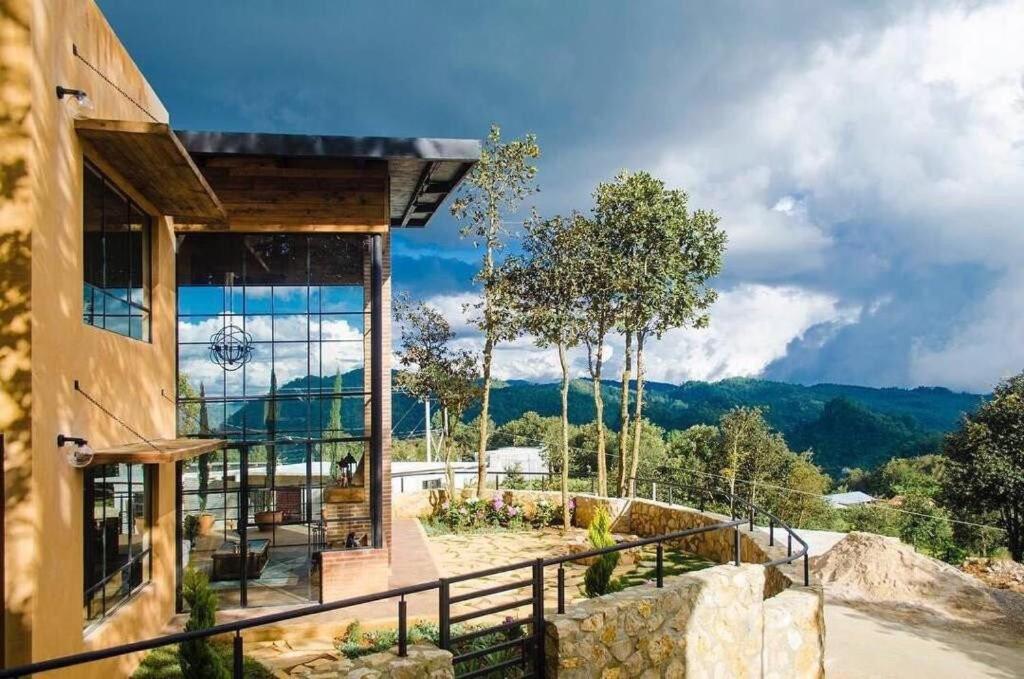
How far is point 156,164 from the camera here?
24.7 feet

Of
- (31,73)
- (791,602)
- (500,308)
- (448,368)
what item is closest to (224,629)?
(31,73)

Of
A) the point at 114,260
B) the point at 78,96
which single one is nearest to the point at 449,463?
the point at 114,260

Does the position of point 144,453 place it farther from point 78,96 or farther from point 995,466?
point 995,466

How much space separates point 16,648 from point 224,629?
1979mm

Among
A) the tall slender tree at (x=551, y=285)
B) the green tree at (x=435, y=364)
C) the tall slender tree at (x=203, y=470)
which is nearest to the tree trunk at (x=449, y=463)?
the green tree at (x=435, y=364)

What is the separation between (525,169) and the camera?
19938 mm

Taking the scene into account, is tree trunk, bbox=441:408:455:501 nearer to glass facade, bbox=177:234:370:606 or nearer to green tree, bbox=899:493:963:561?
glass facade, bbox=177:234:370:606

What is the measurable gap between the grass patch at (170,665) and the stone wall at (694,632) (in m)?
3.43

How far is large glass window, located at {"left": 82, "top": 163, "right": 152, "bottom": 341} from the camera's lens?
7.09 metres

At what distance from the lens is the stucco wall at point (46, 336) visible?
17.8 feet

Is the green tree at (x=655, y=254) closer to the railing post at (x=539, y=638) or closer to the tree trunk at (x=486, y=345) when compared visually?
the tree trunk at (x=486, y=345)

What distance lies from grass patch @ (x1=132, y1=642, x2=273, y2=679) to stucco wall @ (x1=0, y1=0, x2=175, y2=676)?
781mm

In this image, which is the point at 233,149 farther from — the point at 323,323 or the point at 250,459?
the point at 250,459

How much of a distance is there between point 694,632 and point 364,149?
733cm
